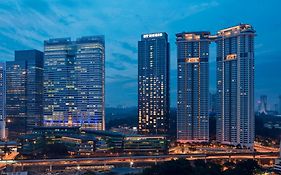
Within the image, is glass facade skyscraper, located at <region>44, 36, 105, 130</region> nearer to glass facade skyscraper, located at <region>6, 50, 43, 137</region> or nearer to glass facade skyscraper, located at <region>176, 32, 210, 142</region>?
glass facade skyscraper, located at <region>6, 50, 43, 137</region>

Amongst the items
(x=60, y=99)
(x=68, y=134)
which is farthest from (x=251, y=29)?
(x=60, y=99)

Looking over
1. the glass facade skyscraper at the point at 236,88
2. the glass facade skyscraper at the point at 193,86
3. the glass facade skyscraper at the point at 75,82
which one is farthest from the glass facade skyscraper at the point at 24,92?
the glass facade skyscraper at the point at 236,88

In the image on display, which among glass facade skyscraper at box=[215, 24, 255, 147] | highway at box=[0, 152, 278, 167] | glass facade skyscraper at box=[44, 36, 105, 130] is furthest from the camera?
glass facade skyscraper at box=[44, 36, 105, 130]

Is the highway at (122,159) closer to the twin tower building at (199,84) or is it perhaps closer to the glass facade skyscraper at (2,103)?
the twin tower building at (199,84)

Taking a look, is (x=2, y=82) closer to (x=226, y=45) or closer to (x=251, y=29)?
(x=226, y=45)

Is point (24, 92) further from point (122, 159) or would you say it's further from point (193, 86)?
point (122, 159)

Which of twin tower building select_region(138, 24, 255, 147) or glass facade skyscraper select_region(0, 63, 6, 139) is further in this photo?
glass facade skyscraper select_region(0, 63, 6, 139)

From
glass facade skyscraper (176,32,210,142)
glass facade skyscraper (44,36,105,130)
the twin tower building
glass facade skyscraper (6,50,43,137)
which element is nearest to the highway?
the twin tower building

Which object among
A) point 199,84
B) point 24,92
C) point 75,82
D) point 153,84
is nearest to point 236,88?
point 199,84
